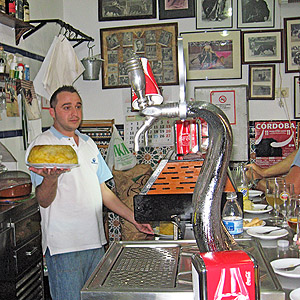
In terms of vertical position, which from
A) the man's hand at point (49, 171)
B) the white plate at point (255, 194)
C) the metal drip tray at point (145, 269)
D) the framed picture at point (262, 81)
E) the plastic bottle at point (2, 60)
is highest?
the plastic bottle at point (2, 60)

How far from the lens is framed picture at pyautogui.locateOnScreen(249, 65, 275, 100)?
180 inches

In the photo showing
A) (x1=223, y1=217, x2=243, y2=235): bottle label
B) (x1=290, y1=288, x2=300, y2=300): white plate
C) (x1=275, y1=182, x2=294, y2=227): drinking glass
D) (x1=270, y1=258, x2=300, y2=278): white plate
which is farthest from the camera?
(x1=275, y1=182, x2=294, y2=227): drinking glass

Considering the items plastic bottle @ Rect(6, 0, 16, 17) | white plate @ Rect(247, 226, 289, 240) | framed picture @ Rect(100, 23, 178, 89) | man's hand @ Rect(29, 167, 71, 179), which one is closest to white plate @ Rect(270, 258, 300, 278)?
white plate @ Rect(247, 226, 289, 240)

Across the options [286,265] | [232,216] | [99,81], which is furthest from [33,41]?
[286,265]

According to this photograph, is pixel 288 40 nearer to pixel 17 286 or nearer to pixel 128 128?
pixel 128 128

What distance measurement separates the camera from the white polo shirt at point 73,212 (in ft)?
9.21

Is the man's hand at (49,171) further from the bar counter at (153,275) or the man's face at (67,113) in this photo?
the bar counter at (153,275)

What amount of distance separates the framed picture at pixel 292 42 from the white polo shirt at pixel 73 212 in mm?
2633

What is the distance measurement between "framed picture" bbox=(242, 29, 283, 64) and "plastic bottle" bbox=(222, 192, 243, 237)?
9.95 ft

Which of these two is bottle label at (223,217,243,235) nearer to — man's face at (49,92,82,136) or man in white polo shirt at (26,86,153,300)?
man in white polo shirt at (26,86,153,300)

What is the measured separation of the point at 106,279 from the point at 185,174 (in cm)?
63

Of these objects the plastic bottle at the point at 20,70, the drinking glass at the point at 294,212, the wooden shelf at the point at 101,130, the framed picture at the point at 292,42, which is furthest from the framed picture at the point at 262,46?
the drinking glass at the point at 294,212

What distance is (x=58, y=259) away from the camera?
279cm

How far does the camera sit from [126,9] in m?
4.68
